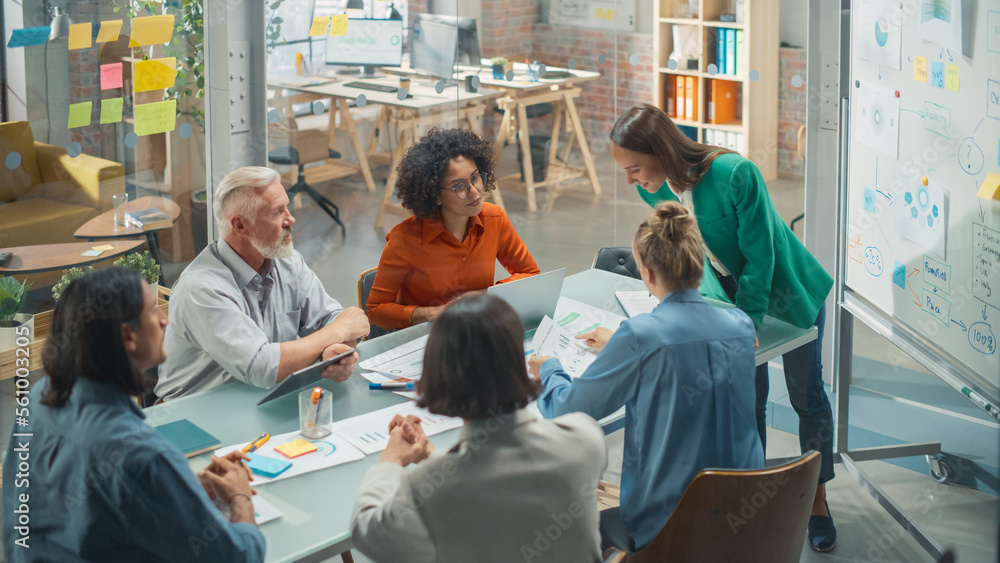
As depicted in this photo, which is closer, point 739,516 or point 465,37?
point 739,516

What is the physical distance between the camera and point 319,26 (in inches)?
176

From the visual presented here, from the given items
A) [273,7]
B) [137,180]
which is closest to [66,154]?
[137,180]

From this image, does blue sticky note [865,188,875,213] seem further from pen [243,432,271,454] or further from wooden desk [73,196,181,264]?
wooden desk [73,196,181,264]

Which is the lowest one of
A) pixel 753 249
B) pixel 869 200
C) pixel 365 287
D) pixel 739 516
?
pixel 739 516

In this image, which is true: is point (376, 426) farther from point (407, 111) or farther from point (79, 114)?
point (407, 111)

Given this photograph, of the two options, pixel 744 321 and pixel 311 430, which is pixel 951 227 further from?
pixel 311 430

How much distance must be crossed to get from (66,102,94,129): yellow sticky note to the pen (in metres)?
2.11

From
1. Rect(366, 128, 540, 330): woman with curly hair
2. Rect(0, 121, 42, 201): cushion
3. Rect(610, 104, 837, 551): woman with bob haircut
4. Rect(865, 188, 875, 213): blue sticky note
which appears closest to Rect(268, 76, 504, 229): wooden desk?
Rect(0, 121, 42, 201): cushion

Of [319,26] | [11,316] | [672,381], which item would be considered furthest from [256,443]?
[319,26]

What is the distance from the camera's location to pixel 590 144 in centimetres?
563

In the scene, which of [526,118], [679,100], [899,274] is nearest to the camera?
[899,274]

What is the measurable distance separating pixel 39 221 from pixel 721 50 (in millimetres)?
3482

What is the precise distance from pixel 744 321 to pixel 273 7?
302 cm

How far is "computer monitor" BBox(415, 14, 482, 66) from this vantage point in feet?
16.2
